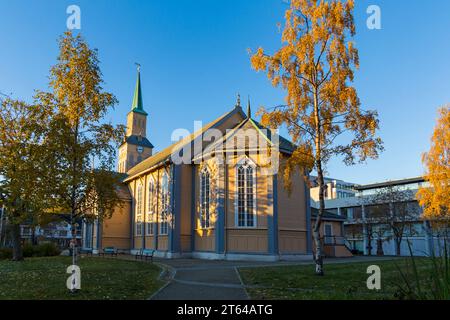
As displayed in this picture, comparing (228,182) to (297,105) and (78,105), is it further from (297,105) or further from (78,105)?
(78,105)

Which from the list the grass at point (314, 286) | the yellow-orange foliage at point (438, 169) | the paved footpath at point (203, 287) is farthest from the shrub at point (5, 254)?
the yellow-orange foliage at point (438, 169)

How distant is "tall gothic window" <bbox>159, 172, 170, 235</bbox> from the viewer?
28750 millimetres

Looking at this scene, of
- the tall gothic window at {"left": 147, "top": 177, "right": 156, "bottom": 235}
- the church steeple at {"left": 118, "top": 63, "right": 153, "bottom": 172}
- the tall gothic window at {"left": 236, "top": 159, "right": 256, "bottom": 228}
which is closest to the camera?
the tall gothic window at {"left": 236, "top": 159, "right": 256, "bottom": 228}

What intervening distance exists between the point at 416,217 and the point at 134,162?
122ft

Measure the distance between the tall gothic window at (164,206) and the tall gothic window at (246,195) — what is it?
6.53 metres

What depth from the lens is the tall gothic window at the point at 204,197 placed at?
2634cm

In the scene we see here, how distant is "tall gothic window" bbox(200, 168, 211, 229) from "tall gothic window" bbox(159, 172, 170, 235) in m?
3.21

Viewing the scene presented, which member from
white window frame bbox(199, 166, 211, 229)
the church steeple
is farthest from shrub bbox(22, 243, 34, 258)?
the church steeple

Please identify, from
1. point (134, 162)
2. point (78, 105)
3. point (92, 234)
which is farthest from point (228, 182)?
point (134, 162)

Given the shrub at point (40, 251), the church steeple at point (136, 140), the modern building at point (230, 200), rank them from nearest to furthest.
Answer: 1. the modern building at point (230, 200)
2. the shrub at point (40, 251)
3. the church steeple at point (136, 140)

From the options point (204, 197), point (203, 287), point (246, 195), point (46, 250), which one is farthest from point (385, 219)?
point (203, 287)

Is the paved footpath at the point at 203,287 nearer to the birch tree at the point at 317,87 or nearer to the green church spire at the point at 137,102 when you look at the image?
the birch tree at the point at 317,87

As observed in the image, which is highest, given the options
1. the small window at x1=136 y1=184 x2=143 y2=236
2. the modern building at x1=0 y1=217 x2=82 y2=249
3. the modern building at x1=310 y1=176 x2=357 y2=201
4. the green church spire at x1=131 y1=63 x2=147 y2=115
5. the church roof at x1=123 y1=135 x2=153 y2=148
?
the green church spire at x1=131 y1=63 x2=147 y2=115

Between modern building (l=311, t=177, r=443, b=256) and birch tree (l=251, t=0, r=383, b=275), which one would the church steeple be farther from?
birch tree (l=251, t=0, r=383, b=275)
